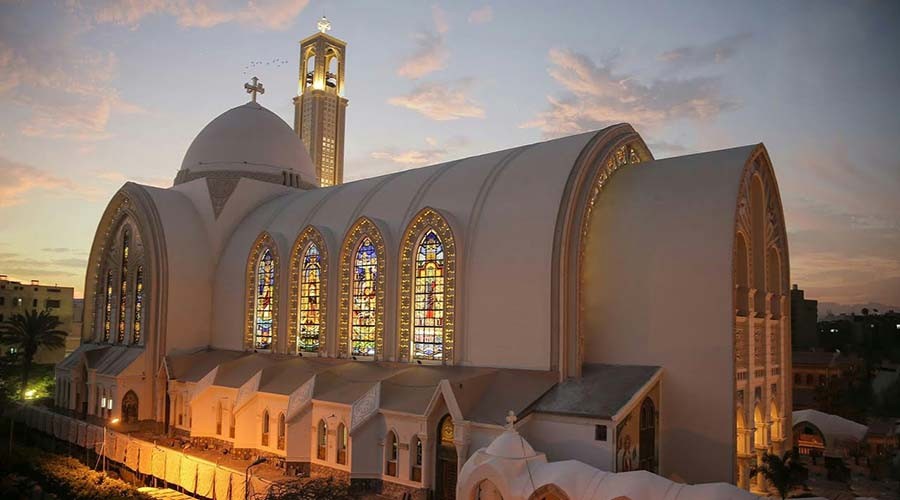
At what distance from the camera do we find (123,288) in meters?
35.8

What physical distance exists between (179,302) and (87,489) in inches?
550

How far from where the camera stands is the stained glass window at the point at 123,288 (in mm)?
35344

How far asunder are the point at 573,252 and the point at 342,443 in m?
9.11

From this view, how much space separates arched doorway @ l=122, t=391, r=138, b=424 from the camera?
3119 centimetres

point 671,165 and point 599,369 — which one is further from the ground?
point 671,165

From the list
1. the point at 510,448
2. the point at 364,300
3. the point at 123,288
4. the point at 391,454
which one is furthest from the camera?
the point at 123,288

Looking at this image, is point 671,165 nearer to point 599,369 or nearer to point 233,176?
point 599,369

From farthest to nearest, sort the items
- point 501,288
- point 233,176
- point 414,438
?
1. point 233,176
2. point 501,288
3. point 414,438

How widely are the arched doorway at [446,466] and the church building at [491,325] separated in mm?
55

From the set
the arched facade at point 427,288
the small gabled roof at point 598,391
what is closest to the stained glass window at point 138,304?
the arched facade at point 427,288

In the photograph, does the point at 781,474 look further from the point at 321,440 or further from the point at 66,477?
the point at 66,477

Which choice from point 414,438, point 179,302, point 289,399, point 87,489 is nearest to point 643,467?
point 414,438

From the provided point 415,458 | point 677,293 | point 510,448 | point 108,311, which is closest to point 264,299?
point 108,311

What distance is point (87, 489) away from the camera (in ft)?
64.7
